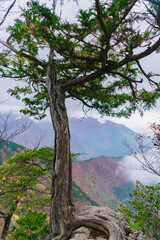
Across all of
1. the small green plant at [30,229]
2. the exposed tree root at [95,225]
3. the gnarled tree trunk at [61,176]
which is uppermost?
the gnarled tree trunk at [61,176]

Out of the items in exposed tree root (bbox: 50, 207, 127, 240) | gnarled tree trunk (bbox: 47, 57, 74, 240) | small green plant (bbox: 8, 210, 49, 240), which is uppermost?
gnarled tree trunk (bbox: 47, 57, 74, 240)

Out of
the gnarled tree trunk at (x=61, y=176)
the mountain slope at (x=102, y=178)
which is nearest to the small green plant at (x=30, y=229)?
the gnarled tree trunk at (x=61, y=176)

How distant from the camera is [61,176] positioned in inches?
115

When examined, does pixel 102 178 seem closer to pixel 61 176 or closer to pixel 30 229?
pixel 30 229

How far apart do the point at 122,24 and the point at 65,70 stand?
2087 millimetres

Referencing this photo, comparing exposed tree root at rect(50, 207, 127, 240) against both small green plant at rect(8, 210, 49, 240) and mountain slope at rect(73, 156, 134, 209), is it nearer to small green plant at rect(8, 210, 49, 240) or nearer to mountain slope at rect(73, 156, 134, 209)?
small green plant at rect(8, 210, 49, 240)

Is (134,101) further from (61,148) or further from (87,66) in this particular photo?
(61,148)

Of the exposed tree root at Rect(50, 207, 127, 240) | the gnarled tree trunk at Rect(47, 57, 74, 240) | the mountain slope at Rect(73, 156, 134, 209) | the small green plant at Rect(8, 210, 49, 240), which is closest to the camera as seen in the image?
the exposed tree root at Rect(50, 207, 127, 240)

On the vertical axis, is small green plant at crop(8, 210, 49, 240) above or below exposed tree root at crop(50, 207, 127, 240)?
below

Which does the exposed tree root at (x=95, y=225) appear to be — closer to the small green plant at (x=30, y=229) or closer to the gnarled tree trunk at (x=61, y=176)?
the gnarled tree trunk at (x=61, y=176)

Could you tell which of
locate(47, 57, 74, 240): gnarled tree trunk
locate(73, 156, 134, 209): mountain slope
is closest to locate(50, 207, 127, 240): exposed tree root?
locate(47, 57, 74, 240): gnarled tree trunk

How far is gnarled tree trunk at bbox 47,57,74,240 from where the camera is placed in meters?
2.70

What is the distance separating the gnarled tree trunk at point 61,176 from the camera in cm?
270

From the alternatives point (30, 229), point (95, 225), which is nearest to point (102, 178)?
point (30, 229)
